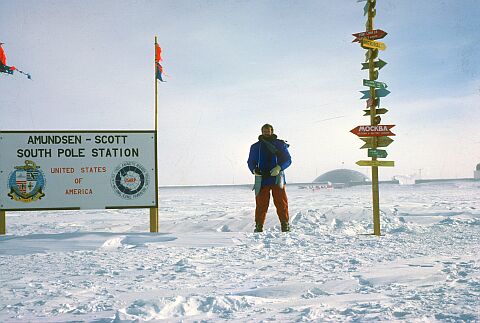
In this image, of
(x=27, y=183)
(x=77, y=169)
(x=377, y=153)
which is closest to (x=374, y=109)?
(x=377, y=153)

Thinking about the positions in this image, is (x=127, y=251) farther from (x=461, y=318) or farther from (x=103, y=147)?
(x=461, y=318)

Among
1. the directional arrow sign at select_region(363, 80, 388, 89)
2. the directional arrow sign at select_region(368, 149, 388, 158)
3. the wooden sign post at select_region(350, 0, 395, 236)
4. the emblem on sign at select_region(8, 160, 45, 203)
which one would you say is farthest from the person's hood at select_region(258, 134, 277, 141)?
the emblem on sign at select_region(8, 160, 45, 203)

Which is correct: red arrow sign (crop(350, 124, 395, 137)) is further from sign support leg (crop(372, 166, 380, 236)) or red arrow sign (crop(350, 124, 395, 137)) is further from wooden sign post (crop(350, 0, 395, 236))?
sign support leg (crop(372, 166, 380, 236))

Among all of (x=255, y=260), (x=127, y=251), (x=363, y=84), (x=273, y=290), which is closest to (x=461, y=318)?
Result: (x=273, y=290)

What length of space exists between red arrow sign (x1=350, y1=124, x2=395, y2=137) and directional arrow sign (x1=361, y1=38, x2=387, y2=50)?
1.43 m

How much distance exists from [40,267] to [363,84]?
572 centimetres

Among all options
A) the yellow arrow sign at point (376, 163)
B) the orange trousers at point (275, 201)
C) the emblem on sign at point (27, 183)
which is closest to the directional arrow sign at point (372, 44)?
the yellow arrow sign at point (376, 163)

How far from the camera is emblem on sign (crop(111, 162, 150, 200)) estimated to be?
6816 mm

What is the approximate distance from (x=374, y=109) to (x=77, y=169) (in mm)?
5495

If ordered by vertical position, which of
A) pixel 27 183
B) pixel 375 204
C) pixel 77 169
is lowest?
pixel 375 204

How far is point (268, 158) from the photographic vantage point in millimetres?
6844

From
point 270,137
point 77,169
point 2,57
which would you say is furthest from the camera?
point 2,57

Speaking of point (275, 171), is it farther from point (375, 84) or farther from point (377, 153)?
point (375, 84)

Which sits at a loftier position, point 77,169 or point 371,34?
point 371,34
